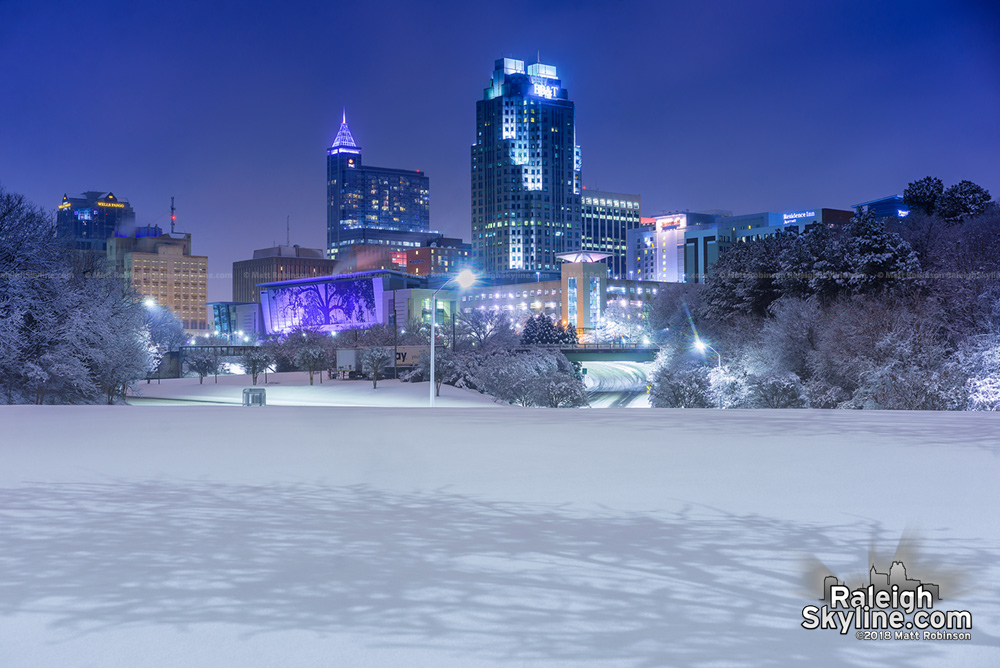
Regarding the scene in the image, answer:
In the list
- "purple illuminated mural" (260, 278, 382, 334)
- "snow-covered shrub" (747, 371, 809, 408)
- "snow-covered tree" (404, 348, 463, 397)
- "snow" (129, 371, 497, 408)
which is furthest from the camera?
"purple illuminated mural" (260, 278, 382, 334)

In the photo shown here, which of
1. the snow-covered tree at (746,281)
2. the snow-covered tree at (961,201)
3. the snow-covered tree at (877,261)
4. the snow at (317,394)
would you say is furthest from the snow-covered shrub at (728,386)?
the snow-covered tree at (961,201)

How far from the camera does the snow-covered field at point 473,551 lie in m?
4.61

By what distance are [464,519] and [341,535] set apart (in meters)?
1.23

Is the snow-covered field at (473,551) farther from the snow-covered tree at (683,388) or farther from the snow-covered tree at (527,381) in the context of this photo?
the snow-covered tree at (527,381)

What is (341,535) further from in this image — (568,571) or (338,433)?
(338,433)

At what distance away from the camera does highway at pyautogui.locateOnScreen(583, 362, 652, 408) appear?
73.7 meters

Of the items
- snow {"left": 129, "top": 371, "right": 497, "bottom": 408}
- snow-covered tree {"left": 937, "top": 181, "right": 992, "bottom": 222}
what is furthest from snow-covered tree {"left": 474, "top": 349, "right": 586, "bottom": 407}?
snow-covered tree {"left": 937, "top": 181, "right": 992, "bottom": 222}

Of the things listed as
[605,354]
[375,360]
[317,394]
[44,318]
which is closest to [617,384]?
[605,354]

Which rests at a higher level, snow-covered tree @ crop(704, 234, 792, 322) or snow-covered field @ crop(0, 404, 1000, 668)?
snow-covered tree @ crop(704, 234, 792, 322)

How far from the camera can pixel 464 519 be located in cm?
768

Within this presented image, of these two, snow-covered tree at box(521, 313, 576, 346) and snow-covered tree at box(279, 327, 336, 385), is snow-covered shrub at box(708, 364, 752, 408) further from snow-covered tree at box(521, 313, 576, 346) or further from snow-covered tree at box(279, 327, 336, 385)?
snow-covered tree at box(521, 313, 576, 346)

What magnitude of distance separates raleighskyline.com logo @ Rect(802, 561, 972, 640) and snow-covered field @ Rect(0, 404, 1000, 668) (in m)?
0.14

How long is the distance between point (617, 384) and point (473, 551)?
287 feet

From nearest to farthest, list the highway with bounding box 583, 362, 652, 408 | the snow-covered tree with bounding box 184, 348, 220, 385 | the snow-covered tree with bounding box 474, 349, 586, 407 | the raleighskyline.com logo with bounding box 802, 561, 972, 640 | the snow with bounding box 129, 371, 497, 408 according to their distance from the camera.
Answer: the raleighskyline.com logo with bounding box 802, 561, 972, 640 < the snow with bounding box 129, 371, 497, 408 < the snow-covered tree with bounding box 474, 349, 586, 407 < the highway with bounding box 583, 362, 652, 408 < the snow-covered tree with bounding box 184, 348, 220, 385
